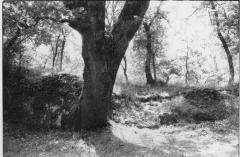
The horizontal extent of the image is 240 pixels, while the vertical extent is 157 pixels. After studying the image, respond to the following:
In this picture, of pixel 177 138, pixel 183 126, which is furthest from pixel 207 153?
pixel 183 126

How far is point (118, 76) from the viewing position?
25.6 ft

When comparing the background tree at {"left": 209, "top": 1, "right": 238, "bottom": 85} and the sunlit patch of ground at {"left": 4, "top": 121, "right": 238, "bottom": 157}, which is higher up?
the background tree at {"left": 209, "top": 1, "right": 238, "bottom": 85}

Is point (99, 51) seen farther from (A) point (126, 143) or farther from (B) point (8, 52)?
(B) point (8, 52)

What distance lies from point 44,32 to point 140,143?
3285mm

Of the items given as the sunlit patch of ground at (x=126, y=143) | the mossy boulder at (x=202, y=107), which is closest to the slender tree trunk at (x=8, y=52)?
the sunlit patch of ground at (x=126, y=143)

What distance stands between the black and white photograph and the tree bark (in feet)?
0.07

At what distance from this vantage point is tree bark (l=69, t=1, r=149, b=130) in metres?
6.42

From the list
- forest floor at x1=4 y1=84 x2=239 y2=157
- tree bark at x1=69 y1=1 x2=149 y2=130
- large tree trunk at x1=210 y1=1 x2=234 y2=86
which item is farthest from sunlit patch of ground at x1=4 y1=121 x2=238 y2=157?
large tree trunk at x1=210 y1=1 x2=234 y2=86

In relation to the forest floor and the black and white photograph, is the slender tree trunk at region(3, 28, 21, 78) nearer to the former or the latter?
the black and white photograph

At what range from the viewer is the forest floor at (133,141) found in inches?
241

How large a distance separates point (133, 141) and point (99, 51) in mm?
2089

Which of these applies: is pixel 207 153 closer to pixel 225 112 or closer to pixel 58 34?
pixel 225 112

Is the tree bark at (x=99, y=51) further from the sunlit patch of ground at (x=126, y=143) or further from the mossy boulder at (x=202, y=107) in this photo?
the mossy boulder at (x=202, y=107)

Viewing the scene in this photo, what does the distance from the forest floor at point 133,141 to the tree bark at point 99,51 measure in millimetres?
502
